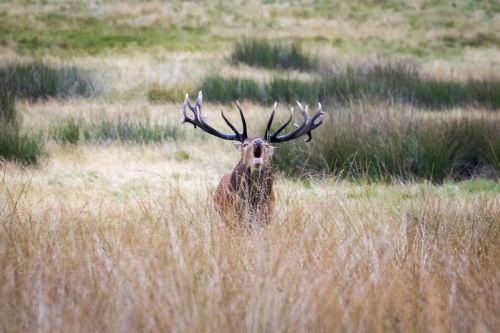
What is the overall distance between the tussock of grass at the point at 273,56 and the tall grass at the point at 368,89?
488 cm

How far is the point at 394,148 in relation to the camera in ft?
37.4

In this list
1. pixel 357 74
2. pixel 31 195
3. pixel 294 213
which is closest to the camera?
pixel 294 213

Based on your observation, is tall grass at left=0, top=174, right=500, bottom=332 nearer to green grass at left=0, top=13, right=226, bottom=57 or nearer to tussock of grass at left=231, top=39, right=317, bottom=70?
tussock of grass at left=231, top=39, right=317, bottom=70

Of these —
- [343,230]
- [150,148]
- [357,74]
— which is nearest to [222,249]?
[343,230]

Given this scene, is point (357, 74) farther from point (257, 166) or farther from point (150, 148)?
point (257, 166)

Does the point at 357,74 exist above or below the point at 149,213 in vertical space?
below

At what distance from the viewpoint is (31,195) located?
8836 millimetres

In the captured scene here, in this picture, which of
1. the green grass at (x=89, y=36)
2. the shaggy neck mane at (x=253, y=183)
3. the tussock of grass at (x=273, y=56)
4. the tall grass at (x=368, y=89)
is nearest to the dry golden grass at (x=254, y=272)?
the shaggy neck mane at (x=253, y=183)

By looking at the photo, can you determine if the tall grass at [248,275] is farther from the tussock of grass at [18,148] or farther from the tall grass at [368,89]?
the tall grass at [368,89]

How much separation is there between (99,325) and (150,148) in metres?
10.1

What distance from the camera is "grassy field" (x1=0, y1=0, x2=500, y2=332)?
389 centimetres

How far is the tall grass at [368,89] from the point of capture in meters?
19.2

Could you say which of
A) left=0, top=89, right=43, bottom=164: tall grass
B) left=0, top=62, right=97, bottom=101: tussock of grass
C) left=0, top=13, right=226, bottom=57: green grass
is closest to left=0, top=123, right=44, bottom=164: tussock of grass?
left=0, top=89, right=43, bottom=164: tall grass

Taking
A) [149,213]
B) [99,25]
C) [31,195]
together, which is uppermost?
[149,213]
